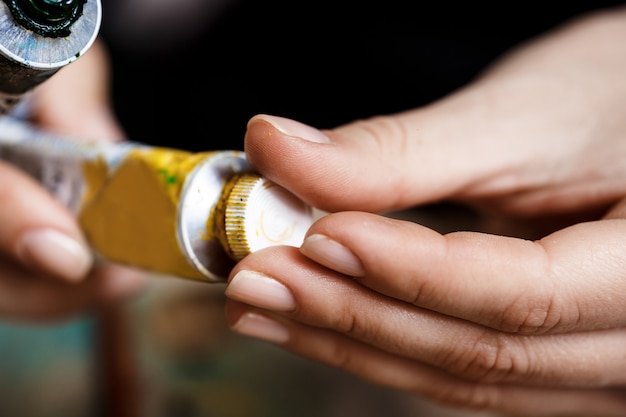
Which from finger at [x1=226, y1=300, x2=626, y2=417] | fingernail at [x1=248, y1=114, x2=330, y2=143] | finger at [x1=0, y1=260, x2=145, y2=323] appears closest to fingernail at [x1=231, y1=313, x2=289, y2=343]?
finger at [x1=226, y1=300, x2=626, y2=417]

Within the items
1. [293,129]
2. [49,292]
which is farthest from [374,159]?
[49,292]

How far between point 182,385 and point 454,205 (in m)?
0.40

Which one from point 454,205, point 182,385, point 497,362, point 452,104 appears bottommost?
point 182,385

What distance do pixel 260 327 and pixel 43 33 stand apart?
0.21 meters

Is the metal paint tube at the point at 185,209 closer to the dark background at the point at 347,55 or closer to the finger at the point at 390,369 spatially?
the finger at the point at 390,369

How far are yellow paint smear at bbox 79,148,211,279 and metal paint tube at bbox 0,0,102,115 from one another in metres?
0.09

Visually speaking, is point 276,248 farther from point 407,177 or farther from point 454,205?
point 454,205

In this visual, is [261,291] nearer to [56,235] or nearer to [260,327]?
[260,327]

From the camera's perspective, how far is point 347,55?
72 centimetres

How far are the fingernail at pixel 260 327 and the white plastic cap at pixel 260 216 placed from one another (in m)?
0.06

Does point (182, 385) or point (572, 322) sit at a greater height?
point (572, 322)

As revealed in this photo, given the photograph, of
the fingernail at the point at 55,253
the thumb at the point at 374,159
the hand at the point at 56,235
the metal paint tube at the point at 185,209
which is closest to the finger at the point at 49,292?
the hand at the point at 56,235

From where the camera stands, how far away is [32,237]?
44 cm

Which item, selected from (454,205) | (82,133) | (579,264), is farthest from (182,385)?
(579,264)
